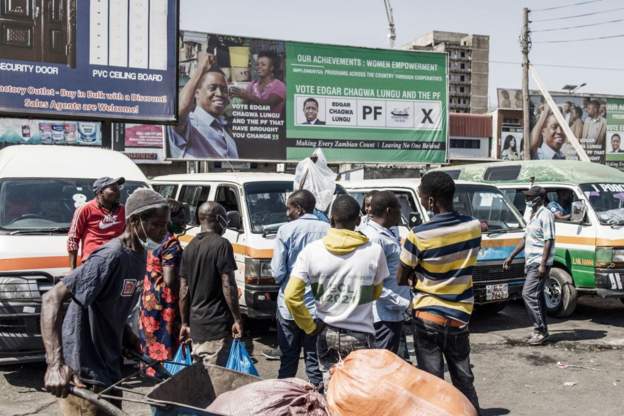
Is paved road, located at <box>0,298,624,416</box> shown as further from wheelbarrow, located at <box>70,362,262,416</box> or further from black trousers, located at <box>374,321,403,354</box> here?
wheelbarrow, located at <box>70,362,262,416</box>

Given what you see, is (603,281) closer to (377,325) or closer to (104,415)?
(377,325)

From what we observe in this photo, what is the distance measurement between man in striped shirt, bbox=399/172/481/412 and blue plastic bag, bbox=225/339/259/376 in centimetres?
115

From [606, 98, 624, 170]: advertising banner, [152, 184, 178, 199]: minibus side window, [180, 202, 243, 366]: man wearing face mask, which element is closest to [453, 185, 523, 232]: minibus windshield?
[152, 184, 178, 199]: minibus side window

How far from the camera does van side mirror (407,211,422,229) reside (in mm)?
8742

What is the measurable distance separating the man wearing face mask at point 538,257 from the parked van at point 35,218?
4.67 metres

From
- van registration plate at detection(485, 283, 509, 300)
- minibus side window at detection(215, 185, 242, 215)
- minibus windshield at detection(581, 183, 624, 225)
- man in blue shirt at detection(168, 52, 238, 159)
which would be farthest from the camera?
man in blue shirt at detection(168, 52, 238, 159)

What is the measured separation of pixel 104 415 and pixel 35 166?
4709mm

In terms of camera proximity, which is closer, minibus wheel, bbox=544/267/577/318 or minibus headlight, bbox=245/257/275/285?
minibus headlight, bbox=245/257/275/285

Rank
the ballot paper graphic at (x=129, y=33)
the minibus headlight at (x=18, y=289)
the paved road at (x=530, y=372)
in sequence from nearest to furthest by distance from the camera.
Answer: the paved road at (x=530, y=372) → the minibus headlight at (x=18, y=289) → the ballot paper graphic at (x=129, y=33)

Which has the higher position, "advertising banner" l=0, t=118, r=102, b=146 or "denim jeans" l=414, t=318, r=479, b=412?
"advertising banner" l=0, t=118, r=102, b=146

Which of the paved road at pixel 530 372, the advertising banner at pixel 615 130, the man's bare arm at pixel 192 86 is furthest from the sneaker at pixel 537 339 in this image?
the advertising banner at pixel 615 130

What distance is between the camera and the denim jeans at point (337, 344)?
13.4ft

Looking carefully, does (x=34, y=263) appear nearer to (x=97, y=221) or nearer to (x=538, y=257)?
(x=97, y=221)

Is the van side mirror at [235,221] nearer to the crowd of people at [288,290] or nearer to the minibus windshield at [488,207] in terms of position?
the crowd of people at [288,290]
